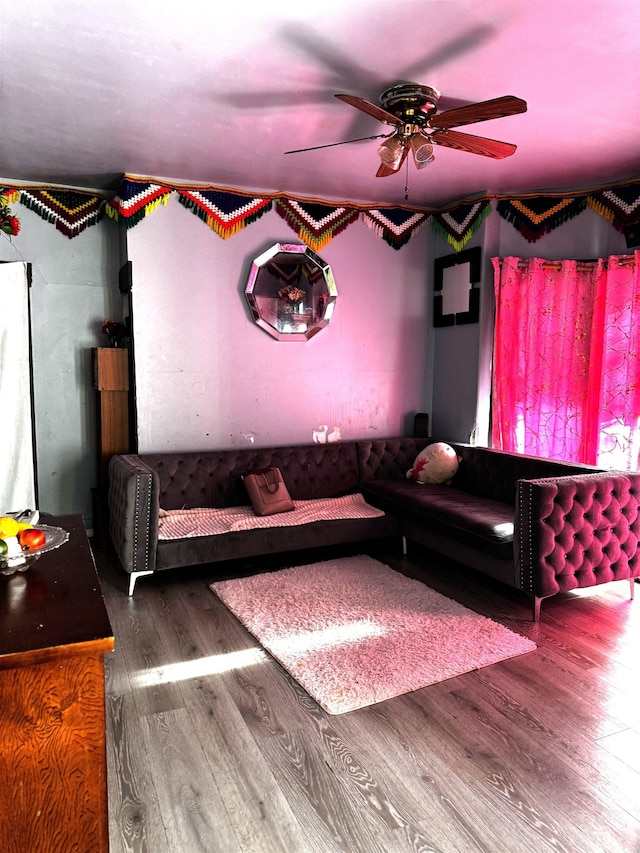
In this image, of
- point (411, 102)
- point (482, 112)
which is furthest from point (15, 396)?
point (482, 112)

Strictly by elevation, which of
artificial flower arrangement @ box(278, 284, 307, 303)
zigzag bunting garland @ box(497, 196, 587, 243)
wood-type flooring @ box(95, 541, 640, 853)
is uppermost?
zigzag bunting garland @ box(497, 196, 587, 243)

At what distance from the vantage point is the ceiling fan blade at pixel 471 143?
2.86m

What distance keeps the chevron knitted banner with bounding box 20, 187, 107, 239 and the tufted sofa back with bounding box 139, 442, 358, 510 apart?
71.9 inches

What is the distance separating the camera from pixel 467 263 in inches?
195

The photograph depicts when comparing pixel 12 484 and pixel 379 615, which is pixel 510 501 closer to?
pixel 379 615

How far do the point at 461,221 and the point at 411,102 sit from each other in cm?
223

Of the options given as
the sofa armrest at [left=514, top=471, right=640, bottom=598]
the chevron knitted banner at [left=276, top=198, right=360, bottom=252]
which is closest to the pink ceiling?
the chevron knitted banner at [left=276, top=198, right=360, bottom=252]

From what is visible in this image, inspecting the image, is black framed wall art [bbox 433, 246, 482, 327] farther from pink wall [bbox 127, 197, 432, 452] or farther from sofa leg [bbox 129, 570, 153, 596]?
sofa leg [bbox 129, 570, 153, 596]

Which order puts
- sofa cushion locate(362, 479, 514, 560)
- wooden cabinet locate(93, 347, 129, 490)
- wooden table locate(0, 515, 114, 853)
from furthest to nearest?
wooden cabinet locate(93, 347, 129, 490) → sofa cushion locate(362, 479, 514, 560) → wooden table locate(0, 515, 114, 853)

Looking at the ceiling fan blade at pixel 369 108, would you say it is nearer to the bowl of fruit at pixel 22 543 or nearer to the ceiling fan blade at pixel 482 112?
the ceiling fan blade at pixel 482 112

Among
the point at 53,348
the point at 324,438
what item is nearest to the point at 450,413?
the point at 324,438

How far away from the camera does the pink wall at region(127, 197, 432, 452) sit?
4461 mm

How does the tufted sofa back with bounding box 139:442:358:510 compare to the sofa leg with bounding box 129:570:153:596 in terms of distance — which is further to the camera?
the tufted sofa back with bounding box 139:442:358:510

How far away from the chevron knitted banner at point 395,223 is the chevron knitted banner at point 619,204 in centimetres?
140
